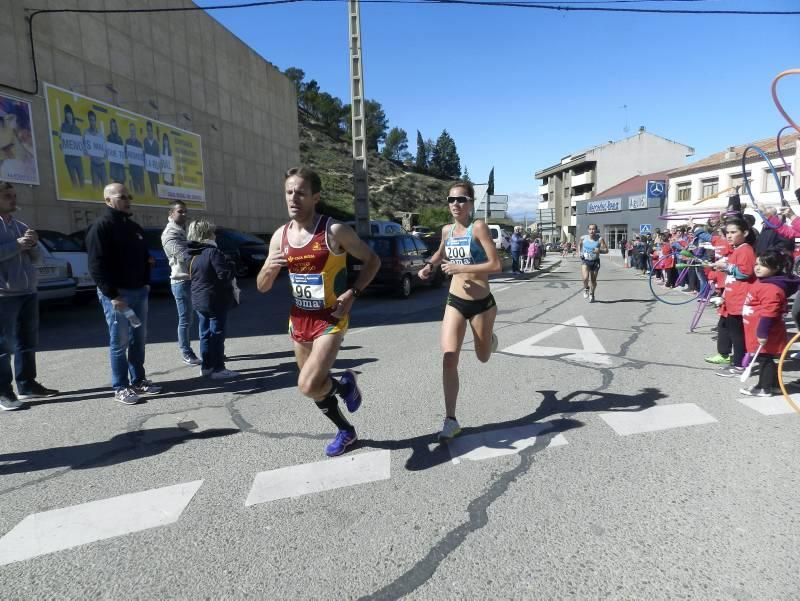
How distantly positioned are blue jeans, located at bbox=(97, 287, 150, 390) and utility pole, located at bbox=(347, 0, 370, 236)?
13619 millimetres

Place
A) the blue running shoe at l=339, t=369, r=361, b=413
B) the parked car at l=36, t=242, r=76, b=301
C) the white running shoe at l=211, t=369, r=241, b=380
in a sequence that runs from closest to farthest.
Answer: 1. the blue running shoe at l=339, t=369, r=361, b=413
2. the white running shoe at l=211, t=369, r=241, b=380
3. the parked car at l=36, t=242, r=76, b=301

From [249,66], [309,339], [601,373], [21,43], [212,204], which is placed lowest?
[601,373]

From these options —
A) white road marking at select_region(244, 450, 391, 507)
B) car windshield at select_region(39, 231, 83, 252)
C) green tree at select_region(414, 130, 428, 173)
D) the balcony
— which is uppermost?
green tree at select_region(414, 130, 428, 173)

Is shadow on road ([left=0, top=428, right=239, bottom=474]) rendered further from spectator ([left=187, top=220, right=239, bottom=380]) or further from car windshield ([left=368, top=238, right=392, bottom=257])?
car windshield ([left=368, top=238, right=392, bottom=257])

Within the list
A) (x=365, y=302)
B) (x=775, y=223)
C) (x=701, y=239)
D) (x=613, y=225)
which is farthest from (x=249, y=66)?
(x=613, y=225)

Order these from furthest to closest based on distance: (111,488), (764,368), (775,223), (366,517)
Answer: (775,223) < (764,368) < (111,488) < (366,517)

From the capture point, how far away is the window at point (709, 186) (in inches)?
1363

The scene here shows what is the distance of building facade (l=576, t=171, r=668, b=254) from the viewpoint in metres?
41.4

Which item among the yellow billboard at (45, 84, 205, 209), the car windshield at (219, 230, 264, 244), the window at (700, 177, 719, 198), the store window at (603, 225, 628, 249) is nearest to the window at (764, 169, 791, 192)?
the window at (700, 177, 719, 198)

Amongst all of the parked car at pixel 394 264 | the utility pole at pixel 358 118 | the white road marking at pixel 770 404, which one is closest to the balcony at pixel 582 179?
the utility pole at pixel 358 118

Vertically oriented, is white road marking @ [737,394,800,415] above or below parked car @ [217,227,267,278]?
below

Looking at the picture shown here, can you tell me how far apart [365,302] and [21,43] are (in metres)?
11.4

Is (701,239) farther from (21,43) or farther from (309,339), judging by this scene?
(21,43)

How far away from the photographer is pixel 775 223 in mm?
7324
